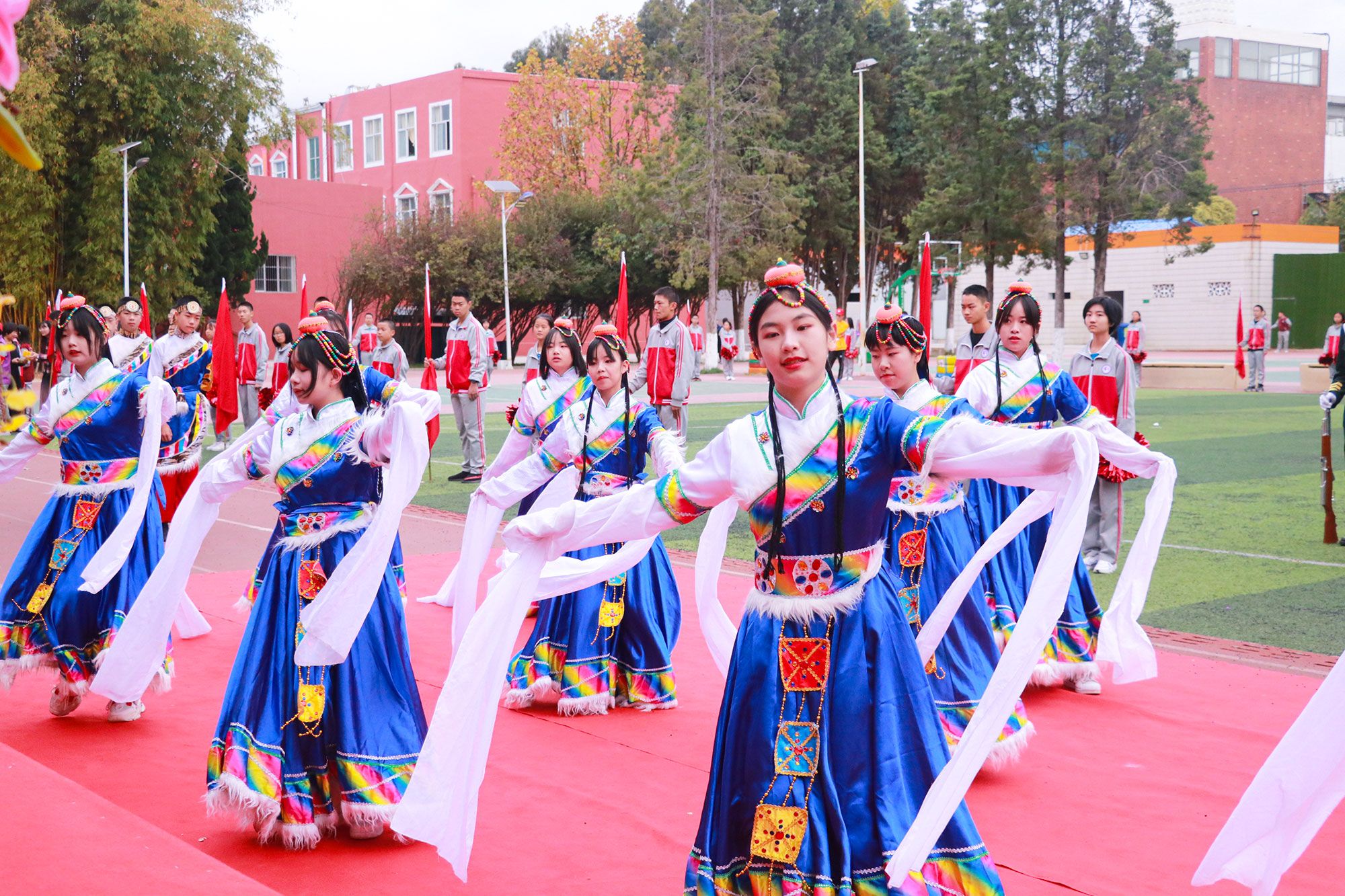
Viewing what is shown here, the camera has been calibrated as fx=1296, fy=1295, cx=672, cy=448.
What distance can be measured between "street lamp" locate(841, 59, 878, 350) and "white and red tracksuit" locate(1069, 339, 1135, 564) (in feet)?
73.0

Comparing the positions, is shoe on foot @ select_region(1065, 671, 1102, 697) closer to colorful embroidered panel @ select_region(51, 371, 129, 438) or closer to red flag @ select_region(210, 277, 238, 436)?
colorful embroidered panel @ select_region(51, 371, 129, 438)

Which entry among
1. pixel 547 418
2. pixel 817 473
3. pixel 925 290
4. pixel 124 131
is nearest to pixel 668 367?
pixel 547 418

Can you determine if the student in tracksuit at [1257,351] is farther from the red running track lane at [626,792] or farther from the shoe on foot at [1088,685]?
the shoe on foot at [1088,685]

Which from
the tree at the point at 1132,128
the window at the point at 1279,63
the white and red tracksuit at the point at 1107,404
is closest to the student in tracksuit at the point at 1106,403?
the white and red tracksuit at the point at 1107,404

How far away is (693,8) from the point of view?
3316 centimetres

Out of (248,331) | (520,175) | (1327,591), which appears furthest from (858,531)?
(520,175)

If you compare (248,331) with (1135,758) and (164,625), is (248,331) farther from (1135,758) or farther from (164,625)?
(1135,758)

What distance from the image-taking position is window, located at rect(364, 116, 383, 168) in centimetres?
4737

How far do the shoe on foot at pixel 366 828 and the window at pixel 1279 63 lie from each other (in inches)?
2198

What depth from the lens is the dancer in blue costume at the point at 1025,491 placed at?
584 centimetres

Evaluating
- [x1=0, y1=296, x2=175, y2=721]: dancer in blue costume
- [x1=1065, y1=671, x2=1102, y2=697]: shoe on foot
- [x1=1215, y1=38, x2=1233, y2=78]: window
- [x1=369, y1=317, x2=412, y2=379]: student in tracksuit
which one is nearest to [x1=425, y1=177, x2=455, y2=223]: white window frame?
[x1=369, y1=317, x2=412, y2=379]: student in tracksuit

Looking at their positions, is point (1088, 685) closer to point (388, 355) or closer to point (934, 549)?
point (934, 549)

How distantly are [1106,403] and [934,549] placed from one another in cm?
372

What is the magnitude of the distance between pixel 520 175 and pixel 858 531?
41.2 meters
